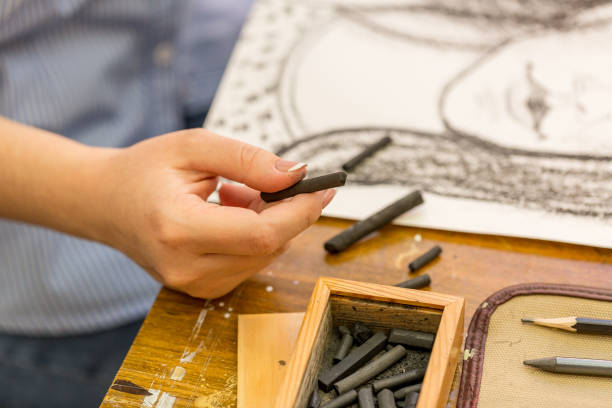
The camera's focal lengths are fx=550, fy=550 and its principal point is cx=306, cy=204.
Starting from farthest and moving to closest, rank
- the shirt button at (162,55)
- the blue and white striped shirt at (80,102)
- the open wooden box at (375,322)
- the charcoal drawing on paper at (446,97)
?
1. the shirt button at (162,55)
2. the blue and white striped shirt at (80,102)
3. the charcoal drawing on paper at (446,97)
4. the open wooden box at (375,322)

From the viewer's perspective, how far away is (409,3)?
0.94 m

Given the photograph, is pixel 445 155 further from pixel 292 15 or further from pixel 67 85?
pixel 67 85

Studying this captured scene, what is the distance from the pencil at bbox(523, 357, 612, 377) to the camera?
478 millimetres

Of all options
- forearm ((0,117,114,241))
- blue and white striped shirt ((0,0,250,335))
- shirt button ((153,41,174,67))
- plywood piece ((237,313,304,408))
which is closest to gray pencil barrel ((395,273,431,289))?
plywood piece ((237,313,304,408))

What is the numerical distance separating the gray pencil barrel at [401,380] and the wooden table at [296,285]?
0.09 metres

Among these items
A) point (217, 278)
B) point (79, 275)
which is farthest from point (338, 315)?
point (79, 275)

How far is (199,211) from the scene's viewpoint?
54 cm

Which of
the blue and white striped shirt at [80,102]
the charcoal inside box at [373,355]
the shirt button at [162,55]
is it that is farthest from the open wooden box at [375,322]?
the shirt button at [162,55]

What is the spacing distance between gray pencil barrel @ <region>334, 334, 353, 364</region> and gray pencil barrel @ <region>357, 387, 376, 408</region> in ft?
0.13

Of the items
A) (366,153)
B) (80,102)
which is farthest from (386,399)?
(80,102)

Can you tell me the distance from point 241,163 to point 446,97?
0.37 metres

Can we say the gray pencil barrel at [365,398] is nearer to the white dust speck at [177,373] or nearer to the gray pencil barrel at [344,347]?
the gray pencil barrel at [344,347]

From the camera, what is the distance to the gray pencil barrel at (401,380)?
488 millimetres

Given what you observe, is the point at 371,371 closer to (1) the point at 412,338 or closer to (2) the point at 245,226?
(1) the point at 412,338
